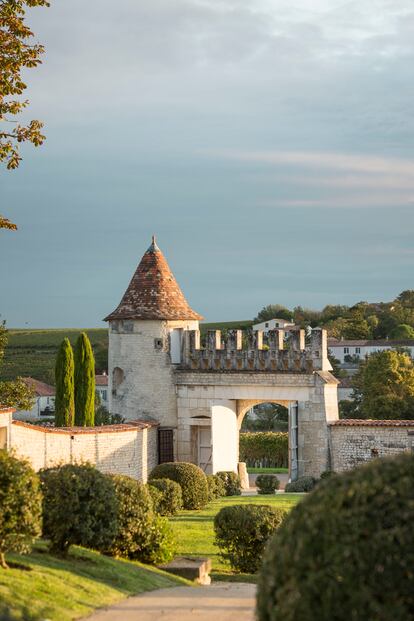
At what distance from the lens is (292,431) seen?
36.8 meters

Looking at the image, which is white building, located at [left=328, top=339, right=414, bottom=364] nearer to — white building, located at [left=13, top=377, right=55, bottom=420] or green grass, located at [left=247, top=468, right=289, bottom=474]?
white building, located at [left=13, top=377, right=55, bottom=420]

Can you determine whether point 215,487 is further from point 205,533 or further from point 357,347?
point 357,347

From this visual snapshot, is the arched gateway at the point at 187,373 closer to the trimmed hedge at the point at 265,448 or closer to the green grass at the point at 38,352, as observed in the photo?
the trimmed hedge at the point at 265,448

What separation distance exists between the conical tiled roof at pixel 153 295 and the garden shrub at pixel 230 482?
5832mm

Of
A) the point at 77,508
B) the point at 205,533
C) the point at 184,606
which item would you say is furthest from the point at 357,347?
the point at 184,606

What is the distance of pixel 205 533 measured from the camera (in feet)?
80.5

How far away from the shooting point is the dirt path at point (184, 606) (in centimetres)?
1359

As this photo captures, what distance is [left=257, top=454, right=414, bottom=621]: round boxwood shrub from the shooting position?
28.9 feet

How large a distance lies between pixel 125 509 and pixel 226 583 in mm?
2230

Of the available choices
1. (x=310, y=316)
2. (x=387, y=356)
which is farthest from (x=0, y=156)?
(x=310, y=316)

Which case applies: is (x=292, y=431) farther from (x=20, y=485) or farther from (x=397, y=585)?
(x=397, y=585)

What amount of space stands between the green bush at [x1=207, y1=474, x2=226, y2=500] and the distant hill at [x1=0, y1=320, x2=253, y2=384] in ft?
212

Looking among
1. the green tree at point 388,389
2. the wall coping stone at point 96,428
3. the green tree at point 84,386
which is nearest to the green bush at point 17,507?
→ the wall coping stone at point 96,428

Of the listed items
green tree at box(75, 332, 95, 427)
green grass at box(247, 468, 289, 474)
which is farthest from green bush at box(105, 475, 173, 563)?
green grass at box(247, 468, 289, 474)
